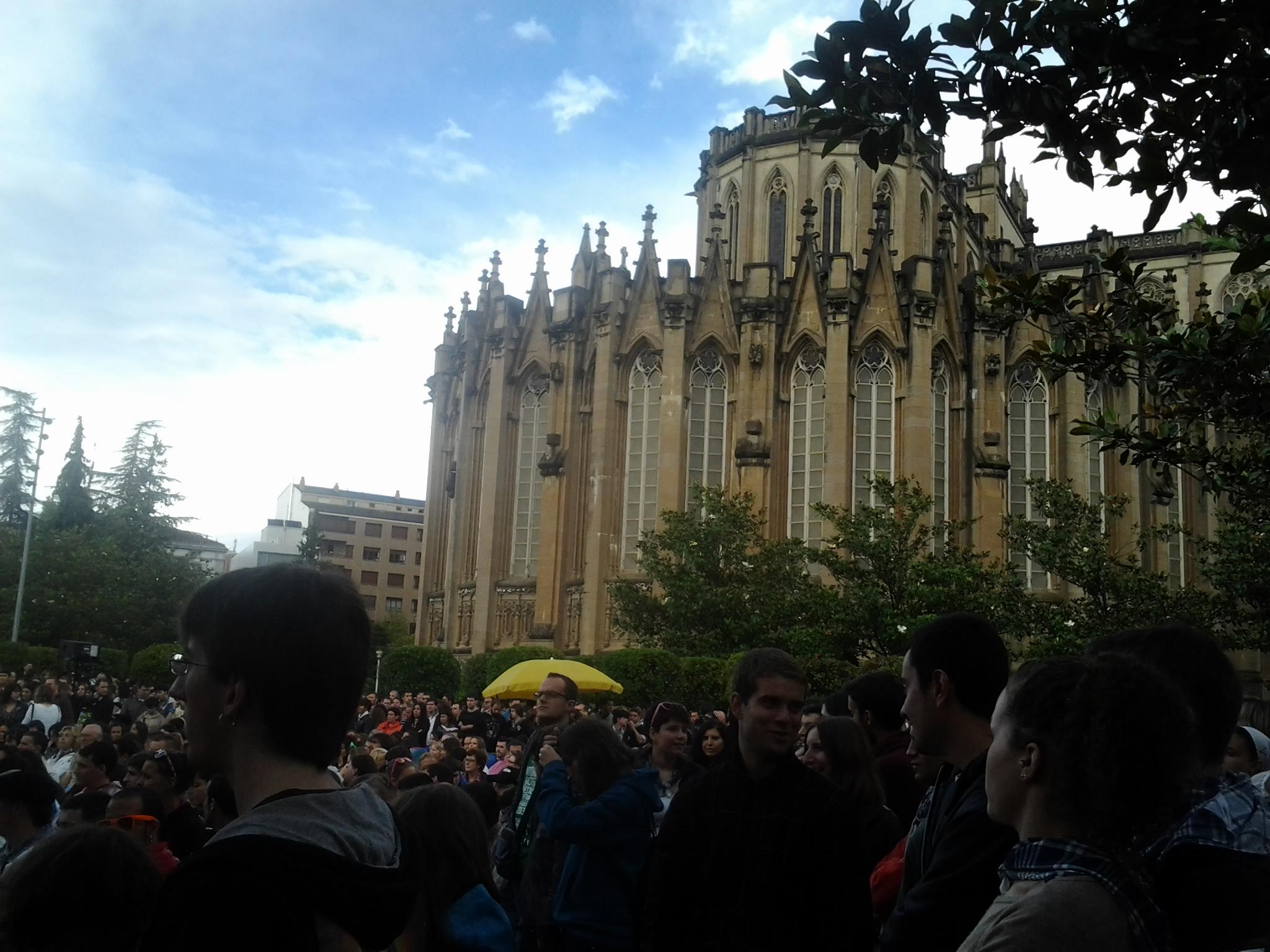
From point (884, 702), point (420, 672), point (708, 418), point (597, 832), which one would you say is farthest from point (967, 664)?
point (708, 418)

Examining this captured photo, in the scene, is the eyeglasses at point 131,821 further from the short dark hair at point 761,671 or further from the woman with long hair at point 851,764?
the woman with long hair at point 851,764

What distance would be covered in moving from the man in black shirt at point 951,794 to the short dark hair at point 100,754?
5.81 metres

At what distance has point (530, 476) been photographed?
137 feet

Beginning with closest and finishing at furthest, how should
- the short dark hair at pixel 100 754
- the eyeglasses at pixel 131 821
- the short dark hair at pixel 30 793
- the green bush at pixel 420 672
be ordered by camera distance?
the eyeglasses at pixel 131 821 → the short dark hair at pixel 30 793 → the short dark hair at pixel 100 754 → the green bush at pixel 420 672

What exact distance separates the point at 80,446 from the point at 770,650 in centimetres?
7607

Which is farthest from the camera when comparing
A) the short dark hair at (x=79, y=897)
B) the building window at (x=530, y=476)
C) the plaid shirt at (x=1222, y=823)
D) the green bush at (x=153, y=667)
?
the building window at (x=530, y=476)

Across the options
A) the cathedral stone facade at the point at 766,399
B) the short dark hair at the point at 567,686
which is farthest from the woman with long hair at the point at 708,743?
the cathedral stone facade at the point at 766,399

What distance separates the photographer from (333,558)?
102m

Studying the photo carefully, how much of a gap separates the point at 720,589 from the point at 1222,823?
2785 cm

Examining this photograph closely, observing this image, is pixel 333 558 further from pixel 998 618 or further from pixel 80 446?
pixel 998 618

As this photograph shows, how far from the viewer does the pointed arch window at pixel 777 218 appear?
43062 millimetres

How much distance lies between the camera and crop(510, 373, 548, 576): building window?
41.2 m

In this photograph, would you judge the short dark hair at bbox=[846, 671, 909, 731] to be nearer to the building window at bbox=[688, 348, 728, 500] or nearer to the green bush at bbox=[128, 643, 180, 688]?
the green bush at bbox=[128, 643, 180, 688]

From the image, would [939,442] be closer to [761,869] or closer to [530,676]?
[530,676]
